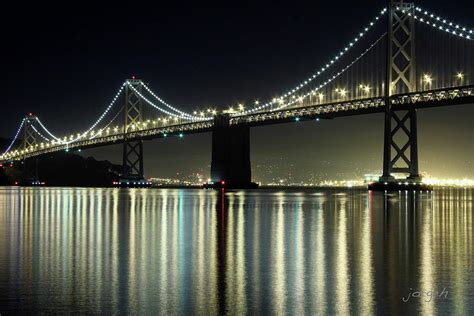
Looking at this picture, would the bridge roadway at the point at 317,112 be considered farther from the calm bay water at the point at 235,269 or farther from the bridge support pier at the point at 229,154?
the calm bay water at the point at 235,269

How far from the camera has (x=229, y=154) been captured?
6756 cm

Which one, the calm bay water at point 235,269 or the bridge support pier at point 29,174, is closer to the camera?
the calm bay water at point 235,269

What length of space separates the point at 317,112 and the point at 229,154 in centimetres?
950

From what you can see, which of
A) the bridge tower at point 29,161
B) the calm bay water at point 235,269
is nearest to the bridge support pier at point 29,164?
the bridge tower at point 29,161

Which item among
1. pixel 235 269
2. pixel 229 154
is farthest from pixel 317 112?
pixel 235 269

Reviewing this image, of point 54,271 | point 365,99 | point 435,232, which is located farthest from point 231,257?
point 365,99

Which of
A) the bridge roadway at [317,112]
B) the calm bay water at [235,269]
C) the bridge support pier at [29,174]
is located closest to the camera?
the calm bay water at [235,269]

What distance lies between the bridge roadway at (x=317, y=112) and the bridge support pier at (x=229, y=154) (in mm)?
860

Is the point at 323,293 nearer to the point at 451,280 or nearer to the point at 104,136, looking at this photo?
the point at 451,280

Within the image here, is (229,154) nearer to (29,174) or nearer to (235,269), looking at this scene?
(29,174)

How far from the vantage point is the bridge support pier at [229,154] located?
222 ft

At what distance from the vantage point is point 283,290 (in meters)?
9.45

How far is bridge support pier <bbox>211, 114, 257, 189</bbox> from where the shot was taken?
6762cm

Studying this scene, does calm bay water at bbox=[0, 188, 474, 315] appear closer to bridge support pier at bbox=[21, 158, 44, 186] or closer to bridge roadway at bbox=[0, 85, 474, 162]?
bridge roadway at bbox=[0, 85, 474, 162]
